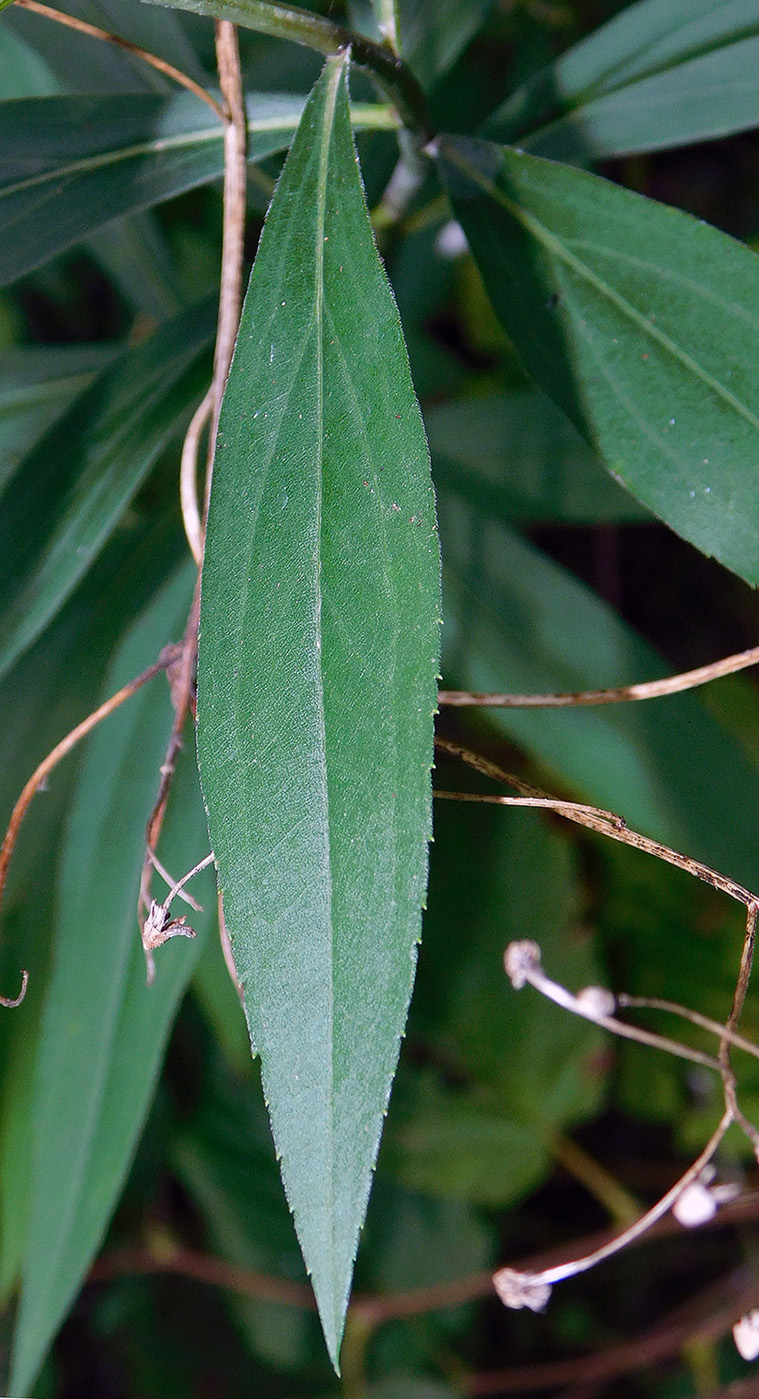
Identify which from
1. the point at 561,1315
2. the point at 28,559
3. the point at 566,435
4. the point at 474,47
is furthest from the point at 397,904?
the point at 561,1315

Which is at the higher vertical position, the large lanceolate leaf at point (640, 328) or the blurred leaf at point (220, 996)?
the large lanceolate leaf at point (640, 328)

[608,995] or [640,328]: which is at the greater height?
[640,328]

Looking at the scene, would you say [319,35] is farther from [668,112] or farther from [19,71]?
[19,71]

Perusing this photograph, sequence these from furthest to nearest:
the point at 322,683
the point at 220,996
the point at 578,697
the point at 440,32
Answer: the point at 220,996, the point at 440,32, the point at 578,697, the point at 322,683

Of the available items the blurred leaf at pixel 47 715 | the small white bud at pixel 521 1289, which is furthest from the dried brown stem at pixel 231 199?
the small white bud at pixel 521 1289

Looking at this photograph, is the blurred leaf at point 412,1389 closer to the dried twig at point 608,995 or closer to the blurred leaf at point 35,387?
the dried twig at point 608,995

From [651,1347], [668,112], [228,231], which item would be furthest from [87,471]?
A: [651,1347]

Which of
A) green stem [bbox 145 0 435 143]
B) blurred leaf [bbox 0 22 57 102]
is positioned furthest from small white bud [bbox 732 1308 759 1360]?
blurred leaf [bbox 0 22 57 102]
